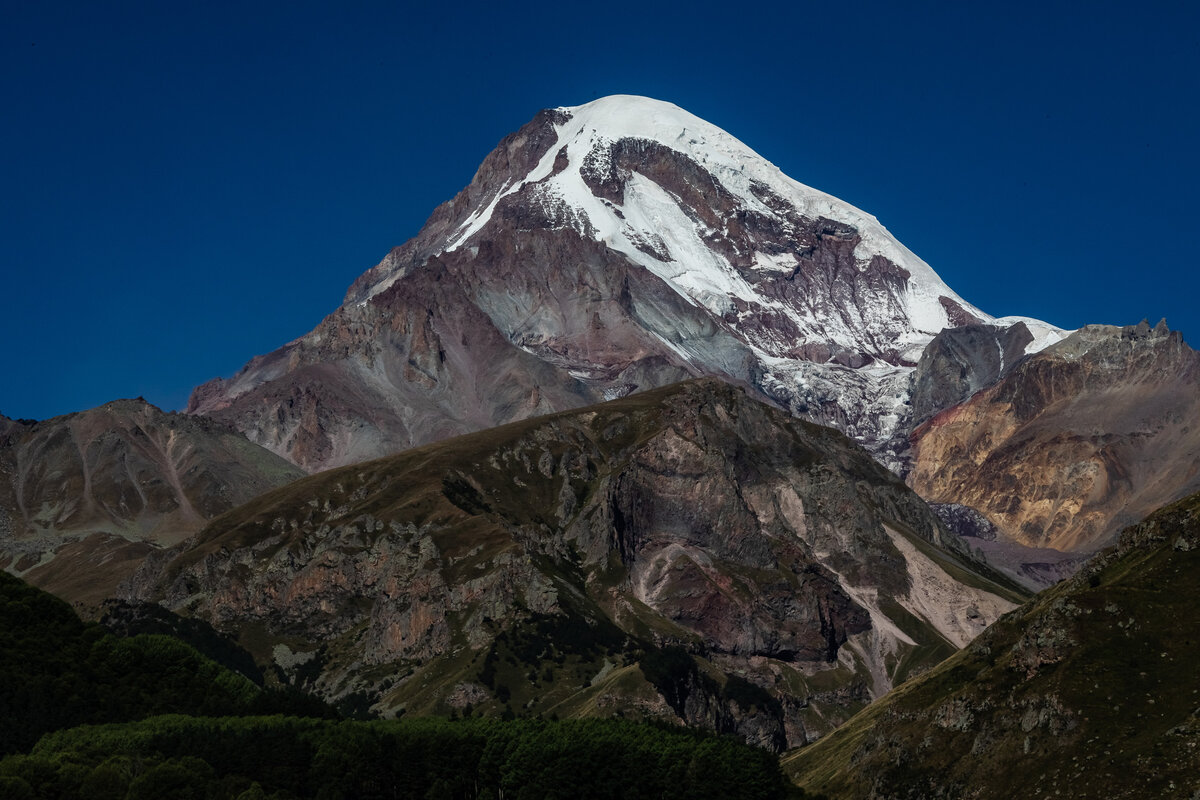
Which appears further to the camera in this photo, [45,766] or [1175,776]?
[45,766]

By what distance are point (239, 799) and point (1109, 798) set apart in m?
101

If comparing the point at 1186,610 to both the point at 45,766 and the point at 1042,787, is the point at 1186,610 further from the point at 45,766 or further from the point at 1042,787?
the point at 45,766

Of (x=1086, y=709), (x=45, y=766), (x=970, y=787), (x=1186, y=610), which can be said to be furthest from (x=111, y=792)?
(x=1186, y=610)

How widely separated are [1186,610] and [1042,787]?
31.0m

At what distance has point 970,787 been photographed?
655 feet

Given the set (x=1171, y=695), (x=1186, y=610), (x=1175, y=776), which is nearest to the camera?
(x=1175, y=776)

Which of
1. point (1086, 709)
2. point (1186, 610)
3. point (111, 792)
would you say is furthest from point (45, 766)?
point (1186, 610)

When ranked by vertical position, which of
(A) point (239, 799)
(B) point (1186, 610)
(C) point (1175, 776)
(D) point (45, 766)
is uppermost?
(D) point (45, 766)

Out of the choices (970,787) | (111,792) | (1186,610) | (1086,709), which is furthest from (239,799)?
(1186,610)

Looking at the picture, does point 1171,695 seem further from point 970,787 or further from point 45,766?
point 45,766

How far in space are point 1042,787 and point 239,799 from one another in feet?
315

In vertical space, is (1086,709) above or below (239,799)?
below

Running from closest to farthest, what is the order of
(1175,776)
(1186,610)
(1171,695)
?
(1175,776) < (1171,695) < (1186,610)

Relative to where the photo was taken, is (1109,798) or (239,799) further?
(239,799)
